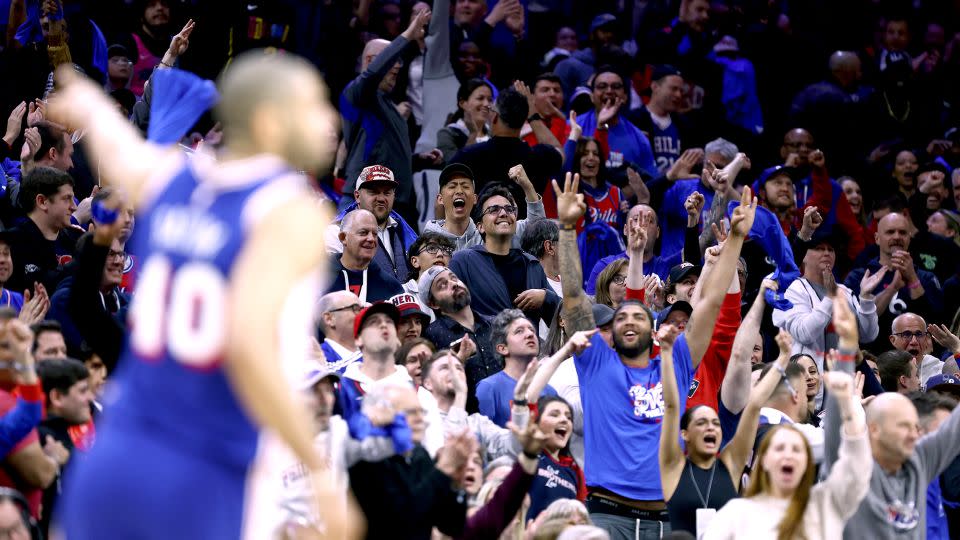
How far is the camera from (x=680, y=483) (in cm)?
743

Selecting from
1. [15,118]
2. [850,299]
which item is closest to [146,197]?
[15,118]

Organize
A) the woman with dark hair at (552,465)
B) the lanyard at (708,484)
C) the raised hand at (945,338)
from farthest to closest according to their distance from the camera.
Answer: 1. the raised hand at (945,338)
2. the woman with dark hair at (552,465)
3. the lanyard at (708,484)

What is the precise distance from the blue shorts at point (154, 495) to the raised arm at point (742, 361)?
5226mm

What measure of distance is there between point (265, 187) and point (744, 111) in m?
12.4

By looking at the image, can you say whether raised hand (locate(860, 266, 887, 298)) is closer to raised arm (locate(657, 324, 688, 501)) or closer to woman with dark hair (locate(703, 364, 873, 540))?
raised arm (locate(657, 324, 688, 501))

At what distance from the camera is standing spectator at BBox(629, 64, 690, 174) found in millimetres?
13688

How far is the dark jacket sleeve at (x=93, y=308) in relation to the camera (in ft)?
18.7

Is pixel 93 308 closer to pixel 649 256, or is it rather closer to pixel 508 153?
pixel 508 153

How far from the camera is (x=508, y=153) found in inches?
440

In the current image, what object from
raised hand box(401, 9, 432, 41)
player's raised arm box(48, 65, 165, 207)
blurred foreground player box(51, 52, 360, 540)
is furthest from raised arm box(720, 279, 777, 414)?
blurred foreground player box(51, 52, 360, 540)

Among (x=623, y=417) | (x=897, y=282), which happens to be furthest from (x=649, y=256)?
(x=623, y=417)

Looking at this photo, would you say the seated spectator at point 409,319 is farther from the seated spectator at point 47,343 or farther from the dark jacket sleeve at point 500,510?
the dark jacket sleeve at point 500,510

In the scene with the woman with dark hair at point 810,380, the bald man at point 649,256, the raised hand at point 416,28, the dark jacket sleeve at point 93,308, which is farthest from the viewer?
the raised hand at point 416,28

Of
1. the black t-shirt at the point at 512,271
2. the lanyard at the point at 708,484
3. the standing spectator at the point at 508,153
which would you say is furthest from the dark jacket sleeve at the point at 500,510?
the standing spectator at the point at 508,153
